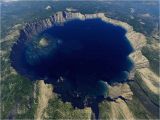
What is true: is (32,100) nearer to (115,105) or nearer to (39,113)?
(39,113)

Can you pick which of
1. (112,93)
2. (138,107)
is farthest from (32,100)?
(138,107)

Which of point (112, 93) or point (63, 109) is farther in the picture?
point (112, 93)

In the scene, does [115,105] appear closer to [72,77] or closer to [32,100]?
[72,77]

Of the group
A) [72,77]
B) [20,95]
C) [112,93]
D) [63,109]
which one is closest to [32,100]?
[20,95]

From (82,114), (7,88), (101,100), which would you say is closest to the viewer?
(82,114)

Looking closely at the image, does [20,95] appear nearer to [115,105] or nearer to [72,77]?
[72,77]

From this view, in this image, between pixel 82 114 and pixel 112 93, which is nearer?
pixel 82 114

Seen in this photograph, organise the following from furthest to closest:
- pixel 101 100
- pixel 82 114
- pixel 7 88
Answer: pixel 7 88, pixel 101 100, pixel 82 114
